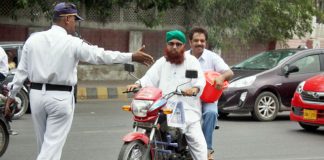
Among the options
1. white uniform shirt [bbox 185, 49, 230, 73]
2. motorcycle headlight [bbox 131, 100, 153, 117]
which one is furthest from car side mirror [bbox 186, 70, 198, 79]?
white uniform shirt [bbox 185, 49, 230, 73]

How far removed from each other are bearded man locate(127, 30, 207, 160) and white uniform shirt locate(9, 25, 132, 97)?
30.9 inches

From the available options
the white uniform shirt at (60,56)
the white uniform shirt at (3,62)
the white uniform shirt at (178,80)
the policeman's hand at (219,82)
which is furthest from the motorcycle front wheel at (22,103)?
the white uniform shirt at (60,56)

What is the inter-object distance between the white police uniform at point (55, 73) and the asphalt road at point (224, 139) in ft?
9.01

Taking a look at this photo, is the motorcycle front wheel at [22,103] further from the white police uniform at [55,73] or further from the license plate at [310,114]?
the white police uniform at [55,73]

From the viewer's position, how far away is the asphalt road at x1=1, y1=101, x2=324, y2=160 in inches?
376

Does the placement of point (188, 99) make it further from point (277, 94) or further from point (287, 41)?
point (287, 41)

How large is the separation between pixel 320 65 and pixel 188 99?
7667 millimetres

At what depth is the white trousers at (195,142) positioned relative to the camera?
7121mm

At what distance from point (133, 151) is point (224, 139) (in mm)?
4678

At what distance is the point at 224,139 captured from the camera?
36.4 feet

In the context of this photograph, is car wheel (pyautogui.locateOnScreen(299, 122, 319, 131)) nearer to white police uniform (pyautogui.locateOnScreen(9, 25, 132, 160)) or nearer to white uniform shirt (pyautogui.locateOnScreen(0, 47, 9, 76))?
white uniform shirt (pyautogui.locateOnScreen(0, 47, 9, 76))

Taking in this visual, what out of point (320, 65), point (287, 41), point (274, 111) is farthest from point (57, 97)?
point (287, 41)

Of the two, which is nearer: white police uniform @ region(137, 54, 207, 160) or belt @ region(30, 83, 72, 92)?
belt @ region(30, 83, 72, 92)

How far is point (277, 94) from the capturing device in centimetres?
1378
